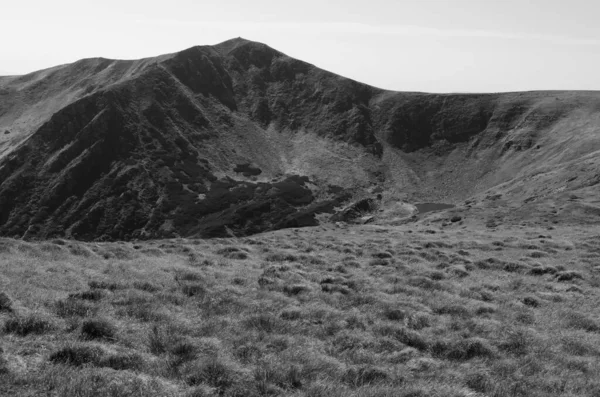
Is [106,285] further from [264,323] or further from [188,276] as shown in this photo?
[264,323]

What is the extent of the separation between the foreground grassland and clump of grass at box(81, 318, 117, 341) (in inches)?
2.0

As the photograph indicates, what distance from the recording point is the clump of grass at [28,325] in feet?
32.8

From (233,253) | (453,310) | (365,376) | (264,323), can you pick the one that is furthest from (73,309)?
(233,253)

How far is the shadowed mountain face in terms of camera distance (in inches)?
4668

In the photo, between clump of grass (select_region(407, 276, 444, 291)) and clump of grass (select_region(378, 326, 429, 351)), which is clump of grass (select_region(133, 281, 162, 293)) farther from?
clump of grass (select_region(407, 276, 444, 291))

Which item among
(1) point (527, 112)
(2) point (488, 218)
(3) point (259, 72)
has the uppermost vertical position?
(3) point (259, 72)

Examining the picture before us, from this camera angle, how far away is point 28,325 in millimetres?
10203

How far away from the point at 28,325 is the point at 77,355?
7.17 feet

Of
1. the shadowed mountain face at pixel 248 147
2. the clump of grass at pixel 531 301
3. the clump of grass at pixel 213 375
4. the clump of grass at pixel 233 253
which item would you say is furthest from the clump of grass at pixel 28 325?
the shadowed mountain face at pixel 248 147

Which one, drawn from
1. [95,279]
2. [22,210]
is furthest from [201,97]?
[95,279]

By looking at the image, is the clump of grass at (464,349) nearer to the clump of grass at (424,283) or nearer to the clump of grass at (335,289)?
the clump of grass at (335,289)

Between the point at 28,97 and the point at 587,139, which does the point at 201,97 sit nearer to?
the point at 28,97

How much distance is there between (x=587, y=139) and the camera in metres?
117

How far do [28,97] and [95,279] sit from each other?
675 ft
